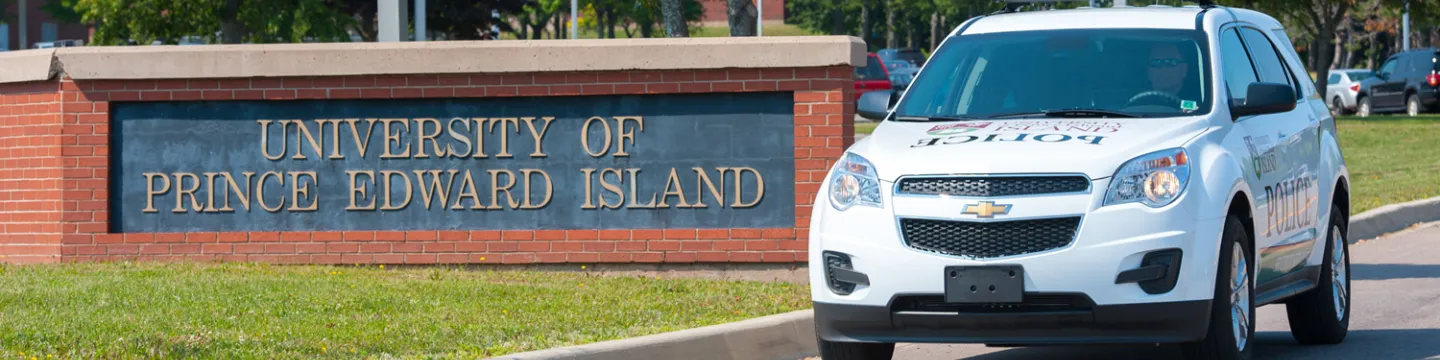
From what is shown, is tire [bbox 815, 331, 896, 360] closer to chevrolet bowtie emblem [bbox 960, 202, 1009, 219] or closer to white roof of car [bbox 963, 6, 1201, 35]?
chevrolet bowtie emblem [bbox 960, 202, 1009, 219]

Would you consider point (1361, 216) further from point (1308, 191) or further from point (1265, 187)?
point (1265, 187)

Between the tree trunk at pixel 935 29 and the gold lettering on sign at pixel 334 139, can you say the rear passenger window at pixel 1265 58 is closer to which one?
the gold lettering on sign at pixel 334 139

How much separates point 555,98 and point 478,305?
2.55 m

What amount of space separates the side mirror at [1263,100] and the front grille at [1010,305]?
4.76 ft

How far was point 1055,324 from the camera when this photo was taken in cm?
684

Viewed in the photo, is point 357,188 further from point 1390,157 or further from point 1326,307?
point 1390,157

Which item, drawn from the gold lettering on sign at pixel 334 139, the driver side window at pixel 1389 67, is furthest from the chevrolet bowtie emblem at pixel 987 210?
the driver side window at pixel 1389 67

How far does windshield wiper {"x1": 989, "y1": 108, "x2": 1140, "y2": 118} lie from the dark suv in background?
106 ft

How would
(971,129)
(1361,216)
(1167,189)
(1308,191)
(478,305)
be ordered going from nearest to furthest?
(1167,189), (971,129), (1308,191), (478,305), (1361,216)

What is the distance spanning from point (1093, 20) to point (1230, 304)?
A: 5.84 feet

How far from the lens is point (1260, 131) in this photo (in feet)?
26.1

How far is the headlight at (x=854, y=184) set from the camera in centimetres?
713

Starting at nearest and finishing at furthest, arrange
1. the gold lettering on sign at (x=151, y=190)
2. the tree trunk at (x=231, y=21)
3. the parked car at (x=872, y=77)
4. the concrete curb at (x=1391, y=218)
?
the gold lettering on sign at (x=151, y=190)
the concrete curb at (x=1391, y=218)
the parked car at (x=872, y=77)
the tree trunk at (x=231, y=21)

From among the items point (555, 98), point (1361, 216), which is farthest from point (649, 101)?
point (1361, 216)
